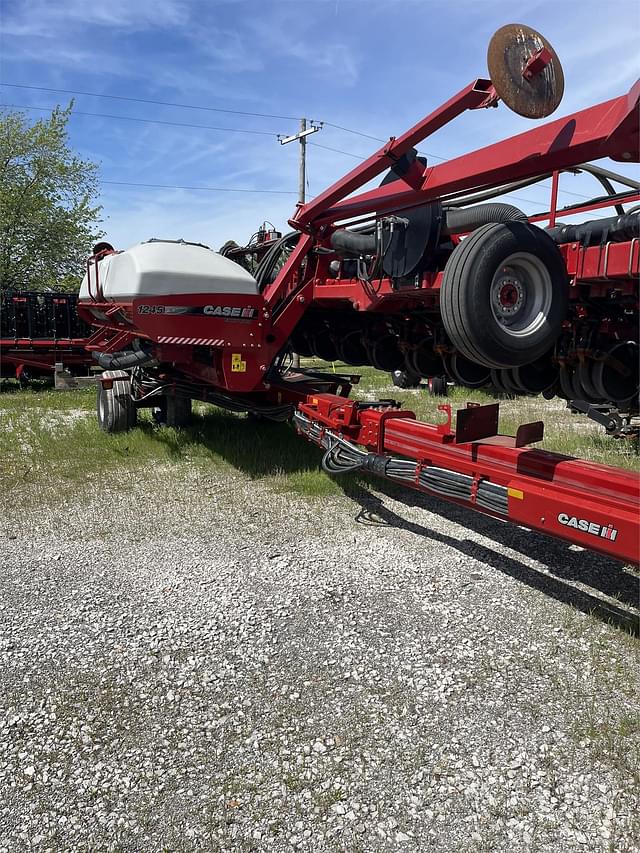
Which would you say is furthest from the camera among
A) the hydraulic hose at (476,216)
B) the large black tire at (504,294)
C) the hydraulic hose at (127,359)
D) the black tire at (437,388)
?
the black tire at (437,388)

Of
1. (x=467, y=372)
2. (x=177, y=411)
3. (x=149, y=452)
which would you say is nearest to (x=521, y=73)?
(x=467, y=372)

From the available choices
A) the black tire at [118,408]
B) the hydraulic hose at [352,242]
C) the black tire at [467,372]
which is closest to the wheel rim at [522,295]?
the hydraulic hose at [352,242]

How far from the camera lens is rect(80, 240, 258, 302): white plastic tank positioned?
5.40m

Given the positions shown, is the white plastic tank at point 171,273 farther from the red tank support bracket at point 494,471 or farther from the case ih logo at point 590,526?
the case ih logo at point 590,526

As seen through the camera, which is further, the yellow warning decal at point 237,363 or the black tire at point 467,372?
the yellow warning decal at point 237,363

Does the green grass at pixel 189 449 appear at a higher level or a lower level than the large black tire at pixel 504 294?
lower

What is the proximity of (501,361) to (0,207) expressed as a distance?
64.2ft

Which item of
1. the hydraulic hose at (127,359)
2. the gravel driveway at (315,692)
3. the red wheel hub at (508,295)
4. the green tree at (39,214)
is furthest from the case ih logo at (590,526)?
the green tree at (39,214)

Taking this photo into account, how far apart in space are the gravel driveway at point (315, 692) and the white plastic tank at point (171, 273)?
210cm

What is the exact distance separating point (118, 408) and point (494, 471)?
18.2 ft

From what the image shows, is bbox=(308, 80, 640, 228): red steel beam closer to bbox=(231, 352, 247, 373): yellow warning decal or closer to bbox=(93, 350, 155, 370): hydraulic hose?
bbox=(231, 352, 247, 373): yellow warning decal

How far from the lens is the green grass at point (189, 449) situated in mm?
6022

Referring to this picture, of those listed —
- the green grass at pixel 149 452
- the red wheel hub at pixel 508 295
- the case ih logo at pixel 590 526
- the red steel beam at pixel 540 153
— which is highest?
the red steel beam at pixel 540 153

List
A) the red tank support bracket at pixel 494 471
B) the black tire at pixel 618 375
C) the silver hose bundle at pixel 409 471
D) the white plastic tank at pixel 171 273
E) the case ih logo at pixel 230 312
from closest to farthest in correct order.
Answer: the red tank support bracket at pixel 494 471, the silver hose bundle at pixel 409 471, the black tire at pixel 618 375, the white plastic tank at pixel 171 273, the case ih logo at pixel 230 312
